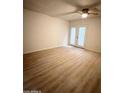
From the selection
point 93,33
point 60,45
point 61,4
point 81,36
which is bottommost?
point 60,45

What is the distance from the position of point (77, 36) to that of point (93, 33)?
1758 mm

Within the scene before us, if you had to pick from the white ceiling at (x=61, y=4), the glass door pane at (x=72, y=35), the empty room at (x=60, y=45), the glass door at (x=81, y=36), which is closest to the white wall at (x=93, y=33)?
the empty room at (x=60, y=45)

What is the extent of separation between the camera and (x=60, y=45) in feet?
25.6

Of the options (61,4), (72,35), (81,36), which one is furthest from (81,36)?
(61,4)

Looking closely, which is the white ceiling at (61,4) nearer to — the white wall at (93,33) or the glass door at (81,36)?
the white wall at (93,33)

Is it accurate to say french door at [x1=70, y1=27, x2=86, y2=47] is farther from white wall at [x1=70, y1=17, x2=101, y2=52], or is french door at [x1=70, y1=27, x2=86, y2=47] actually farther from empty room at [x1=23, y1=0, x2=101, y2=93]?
white wall at [x1=70, y1=17, x2=101, y2=52]

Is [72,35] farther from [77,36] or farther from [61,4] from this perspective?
[61,4]

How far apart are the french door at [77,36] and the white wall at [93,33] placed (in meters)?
0.43

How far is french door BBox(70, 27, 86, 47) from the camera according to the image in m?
7.31
